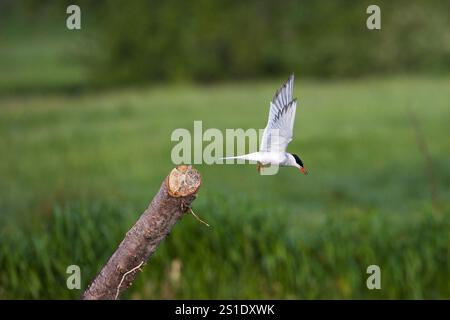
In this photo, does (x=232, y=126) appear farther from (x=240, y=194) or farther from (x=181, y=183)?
(x=181, y=183)

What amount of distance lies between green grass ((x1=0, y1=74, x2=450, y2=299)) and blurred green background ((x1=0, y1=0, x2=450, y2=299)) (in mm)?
24

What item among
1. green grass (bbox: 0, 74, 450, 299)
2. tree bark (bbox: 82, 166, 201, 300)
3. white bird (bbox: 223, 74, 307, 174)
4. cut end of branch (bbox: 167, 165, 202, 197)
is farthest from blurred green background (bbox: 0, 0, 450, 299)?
white bird (bbox: 223, 74, 307, 174)

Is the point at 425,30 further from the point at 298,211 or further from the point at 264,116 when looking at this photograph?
the point at 298,211

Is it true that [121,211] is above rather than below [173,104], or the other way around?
below

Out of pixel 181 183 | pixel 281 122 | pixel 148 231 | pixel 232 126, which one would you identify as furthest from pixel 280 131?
pixel 232 126

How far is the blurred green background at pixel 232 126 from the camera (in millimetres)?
7539

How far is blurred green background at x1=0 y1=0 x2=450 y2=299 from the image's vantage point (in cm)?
754

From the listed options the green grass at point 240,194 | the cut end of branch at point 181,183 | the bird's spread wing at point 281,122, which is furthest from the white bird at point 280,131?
the green grass at point 240,194

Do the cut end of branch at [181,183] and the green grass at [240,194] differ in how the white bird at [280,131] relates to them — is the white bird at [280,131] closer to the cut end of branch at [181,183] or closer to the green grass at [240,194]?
the cut end of branch at [181,183]

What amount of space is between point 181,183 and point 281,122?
77 centimetres

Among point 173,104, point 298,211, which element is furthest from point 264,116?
point 298,211

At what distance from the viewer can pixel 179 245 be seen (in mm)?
7711

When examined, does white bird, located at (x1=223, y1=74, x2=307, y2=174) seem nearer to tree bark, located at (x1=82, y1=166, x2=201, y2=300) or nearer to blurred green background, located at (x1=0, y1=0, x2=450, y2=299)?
tree bark, located at (x1=82, y1=166, x2=201, y2=300)

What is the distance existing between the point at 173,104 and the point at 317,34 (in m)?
6.77
